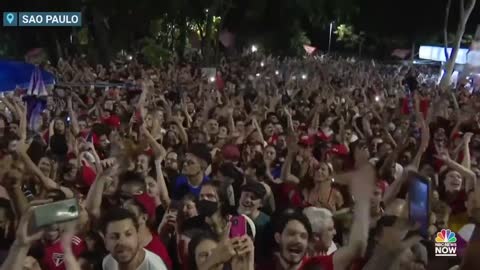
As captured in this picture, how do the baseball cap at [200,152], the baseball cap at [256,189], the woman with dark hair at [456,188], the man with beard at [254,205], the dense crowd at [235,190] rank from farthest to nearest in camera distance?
the baseball cap at [200,152] → the woman with dark hair at [456,188] → the baseball cap at [256,189] → the man with beard at [254,205] → the dense crowd at [235,190]

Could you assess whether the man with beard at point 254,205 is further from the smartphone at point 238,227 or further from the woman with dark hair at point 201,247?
the woman with dark hair at point 201,247

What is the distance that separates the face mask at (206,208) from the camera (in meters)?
5.74

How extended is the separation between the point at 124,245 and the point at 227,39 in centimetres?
4589

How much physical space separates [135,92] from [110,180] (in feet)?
31.3

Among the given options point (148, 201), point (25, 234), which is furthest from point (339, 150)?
point (25, 234)

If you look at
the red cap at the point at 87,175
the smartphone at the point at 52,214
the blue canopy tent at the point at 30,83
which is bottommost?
the smartphone at the point at 52,214

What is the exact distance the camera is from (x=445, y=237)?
19.0 ft

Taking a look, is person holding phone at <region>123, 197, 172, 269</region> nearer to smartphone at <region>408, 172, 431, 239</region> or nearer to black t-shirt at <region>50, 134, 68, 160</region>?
smartphone at <region>408, 172, 431, 239</region>

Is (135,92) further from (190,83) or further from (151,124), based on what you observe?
(151,124)

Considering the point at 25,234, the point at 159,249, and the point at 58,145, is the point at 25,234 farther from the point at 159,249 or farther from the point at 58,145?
the point at 58,145

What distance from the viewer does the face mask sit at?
5.74 m

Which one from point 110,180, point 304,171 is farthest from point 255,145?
point 110,180

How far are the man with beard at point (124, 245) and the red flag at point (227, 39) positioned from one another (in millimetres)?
44807

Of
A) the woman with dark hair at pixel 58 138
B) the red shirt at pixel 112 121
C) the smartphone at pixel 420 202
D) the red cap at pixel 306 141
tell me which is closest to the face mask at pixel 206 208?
the smartphone at pixel 420 202
